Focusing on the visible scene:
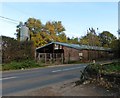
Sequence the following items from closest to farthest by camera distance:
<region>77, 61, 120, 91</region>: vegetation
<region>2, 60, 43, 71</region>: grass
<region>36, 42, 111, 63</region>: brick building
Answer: <region>77, 61, 120, 91</region>: vegetation, <region>2, 60, 43, 71</region>: grass, <region>36, 42, 111, 63</region>: brick building

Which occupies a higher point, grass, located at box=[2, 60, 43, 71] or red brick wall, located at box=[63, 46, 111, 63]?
red brick wall, located at box=[63, 46, 111, 63]

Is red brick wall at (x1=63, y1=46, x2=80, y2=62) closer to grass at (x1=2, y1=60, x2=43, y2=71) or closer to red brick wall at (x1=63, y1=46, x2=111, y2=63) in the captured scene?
red brick wall at (x1=63, y1=46, x2=111, y2=63)

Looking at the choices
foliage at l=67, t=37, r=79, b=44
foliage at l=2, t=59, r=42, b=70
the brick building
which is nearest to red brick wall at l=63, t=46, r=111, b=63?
the brick building

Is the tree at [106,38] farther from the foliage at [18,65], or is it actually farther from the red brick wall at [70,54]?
the foliage at [18,65]

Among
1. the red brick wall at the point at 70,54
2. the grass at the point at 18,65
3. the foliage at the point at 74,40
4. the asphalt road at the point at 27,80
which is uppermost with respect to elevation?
the foliage at the point at 74,40

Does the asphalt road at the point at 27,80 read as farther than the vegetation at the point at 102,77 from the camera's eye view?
Yes

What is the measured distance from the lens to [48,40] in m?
67.4

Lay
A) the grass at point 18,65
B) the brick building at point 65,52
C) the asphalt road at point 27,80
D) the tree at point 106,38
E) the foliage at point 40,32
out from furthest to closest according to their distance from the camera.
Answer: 1. the tree at point 106,38
2. the foliage at point 40,32
3. the brick building at point 65,52
4. the grass at point 18,65
5. the asphalt road at point 27,80

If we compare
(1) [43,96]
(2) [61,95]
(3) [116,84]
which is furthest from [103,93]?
(1) [43,96]

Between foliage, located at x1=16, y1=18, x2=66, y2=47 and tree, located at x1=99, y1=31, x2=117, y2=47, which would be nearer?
foliage, located at x1=16, y1=18, x2=66, y2=47

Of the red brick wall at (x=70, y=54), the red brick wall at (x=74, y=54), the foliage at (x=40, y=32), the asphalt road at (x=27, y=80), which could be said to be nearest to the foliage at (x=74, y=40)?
the foliage at (x=40, y=32)

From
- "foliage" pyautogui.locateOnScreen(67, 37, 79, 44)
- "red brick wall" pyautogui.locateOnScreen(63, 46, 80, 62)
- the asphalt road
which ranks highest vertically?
"foliage" pyautogui.locateOnScreen(67, 37, 79, 44)

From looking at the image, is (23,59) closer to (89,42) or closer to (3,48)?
(3,48)

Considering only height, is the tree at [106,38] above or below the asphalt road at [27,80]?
above
